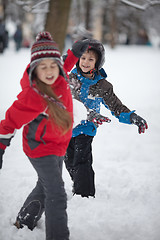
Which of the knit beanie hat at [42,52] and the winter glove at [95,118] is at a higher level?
the knit beanie hat at [42,52]

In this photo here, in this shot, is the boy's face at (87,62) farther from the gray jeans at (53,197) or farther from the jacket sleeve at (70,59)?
the gray jeans at (53,197)

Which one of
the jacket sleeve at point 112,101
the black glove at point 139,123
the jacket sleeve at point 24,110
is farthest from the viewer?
the jacket sleeve at point 112,101

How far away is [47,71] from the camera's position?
1.84 m

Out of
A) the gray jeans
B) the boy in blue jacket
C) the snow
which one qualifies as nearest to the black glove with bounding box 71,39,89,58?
the boy in blue jacket

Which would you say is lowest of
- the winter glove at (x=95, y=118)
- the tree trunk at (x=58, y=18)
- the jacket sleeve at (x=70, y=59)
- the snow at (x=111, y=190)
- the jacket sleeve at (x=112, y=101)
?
the snow at (x=111, y=190)

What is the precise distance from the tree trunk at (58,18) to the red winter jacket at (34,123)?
10.4ft

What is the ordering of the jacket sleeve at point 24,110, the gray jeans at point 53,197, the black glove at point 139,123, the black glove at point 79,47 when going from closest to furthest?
the jacket sleeve at point 24,110 → the gray jeans at point 53,197 → the black glove at point 79,47 → the black glove at point 139,123

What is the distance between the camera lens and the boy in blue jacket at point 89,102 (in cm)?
261

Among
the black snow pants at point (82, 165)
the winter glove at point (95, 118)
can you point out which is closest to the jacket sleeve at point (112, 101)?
the winter glove at point (95, 118)

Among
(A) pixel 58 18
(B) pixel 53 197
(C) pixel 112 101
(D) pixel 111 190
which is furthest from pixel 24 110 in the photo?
(A) pixel 58 18

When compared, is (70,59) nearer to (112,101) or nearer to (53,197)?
(112,101)

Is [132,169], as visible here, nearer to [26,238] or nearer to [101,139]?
[101,139]

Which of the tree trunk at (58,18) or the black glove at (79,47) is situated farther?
the tree trunk at (58,18)

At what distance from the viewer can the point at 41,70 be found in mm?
1844
